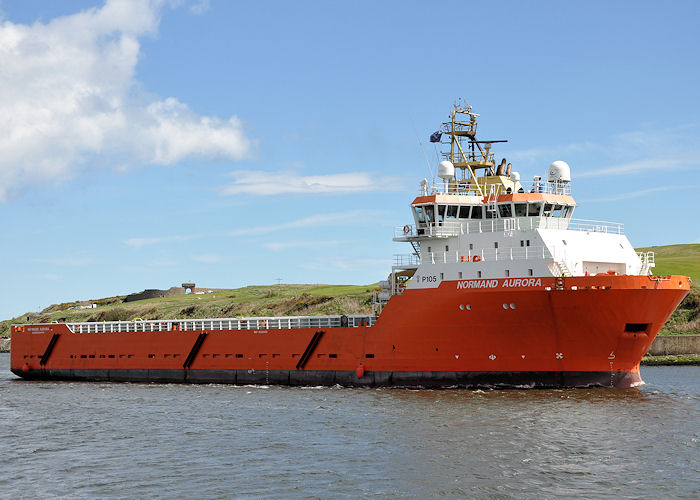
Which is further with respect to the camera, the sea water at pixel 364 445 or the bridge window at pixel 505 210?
the bridge window at pixel 505 210

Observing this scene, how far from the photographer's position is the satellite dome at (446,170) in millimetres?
32969

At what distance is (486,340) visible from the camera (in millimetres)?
28703

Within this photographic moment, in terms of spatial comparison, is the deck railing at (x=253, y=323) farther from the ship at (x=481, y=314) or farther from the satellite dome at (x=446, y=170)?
A: the satellite dome at (x=446, y=170)

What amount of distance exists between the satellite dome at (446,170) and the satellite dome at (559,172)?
396cm

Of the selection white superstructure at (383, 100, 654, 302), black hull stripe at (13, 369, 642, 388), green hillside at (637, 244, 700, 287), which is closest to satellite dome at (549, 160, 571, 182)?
white superstructure at (383, 100, 654, 302)

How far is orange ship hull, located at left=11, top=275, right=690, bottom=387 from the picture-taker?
2720cm

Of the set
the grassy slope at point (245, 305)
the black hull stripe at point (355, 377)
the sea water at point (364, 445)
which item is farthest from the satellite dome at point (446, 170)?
the grassy slope at point (245, 305)

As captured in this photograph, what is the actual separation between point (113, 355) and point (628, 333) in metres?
25.4

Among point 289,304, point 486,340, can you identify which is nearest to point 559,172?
point 486,340

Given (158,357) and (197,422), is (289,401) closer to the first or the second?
(197,422)

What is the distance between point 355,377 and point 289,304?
1795 inches

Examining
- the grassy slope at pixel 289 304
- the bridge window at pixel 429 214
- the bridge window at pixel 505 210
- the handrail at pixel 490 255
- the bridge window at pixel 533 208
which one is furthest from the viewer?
the grassy slope at pixel 289 304

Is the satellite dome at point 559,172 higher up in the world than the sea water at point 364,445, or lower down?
higher up

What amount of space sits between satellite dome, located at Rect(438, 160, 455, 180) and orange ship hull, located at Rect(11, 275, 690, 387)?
5.42 meters
